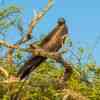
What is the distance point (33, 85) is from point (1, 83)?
1.61 ft

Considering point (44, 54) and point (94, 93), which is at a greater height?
point (44, 54)

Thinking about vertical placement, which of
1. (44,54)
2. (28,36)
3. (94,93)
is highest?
(28,36)

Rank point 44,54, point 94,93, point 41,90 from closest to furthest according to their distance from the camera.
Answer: point 44,54 → point 41,90 → point 94,93

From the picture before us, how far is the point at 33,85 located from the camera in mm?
5043

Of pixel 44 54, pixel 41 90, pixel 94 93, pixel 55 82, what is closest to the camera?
pixel 44 54

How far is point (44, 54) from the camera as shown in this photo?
4.67m

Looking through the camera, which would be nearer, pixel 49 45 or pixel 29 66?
pixel 49 45

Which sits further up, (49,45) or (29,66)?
(49,45)

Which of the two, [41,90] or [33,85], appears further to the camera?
[41,90]

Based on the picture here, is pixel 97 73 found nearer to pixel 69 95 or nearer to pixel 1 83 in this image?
pixel 69 95

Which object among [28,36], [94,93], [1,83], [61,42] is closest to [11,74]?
[1,83]

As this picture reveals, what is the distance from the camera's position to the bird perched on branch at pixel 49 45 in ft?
15.7

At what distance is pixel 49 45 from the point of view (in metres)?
4.78

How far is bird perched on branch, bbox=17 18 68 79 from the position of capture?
479 centimetres
